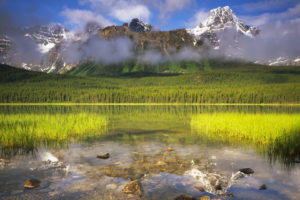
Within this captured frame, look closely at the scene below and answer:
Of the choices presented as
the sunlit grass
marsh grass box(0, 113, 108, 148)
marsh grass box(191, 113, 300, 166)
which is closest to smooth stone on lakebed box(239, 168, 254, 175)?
marsh grass box(191, 113, 300, 166)

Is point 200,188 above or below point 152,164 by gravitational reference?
above

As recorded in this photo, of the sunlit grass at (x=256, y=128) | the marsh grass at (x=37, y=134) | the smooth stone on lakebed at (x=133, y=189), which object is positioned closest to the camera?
the smooth stone on lakebed at (x=133, y=189)

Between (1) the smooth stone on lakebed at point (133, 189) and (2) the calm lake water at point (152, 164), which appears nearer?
(1) the smooth stone on lakebed at point (133, 189)

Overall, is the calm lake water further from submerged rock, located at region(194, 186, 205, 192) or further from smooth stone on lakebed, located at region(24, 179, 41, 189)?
smooth stone on lakebed, located at region(24, 179, 41, 189)

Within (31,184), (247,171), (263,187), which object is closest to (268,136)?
(247,171)

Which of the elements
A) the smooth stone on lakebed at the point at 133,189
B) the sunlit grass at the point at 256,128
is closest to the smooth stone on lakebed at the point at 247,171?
the smooth stone on lakebed at the point at 133,189

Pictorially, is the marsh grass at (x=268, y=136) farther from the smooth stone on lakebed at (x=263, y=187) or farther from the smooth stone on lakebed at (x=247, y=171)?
the smooth stone on lakebed at (x=263, y=187)

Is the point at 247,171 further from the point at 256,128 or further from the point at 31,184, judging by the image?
the point at 31,184

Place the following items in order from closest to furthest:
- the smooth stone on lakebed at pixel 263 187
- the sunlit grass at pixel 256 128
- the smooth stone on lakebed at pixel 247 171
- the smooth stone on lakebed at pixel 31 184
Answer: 1. the smooth stone on lakebed at pixel 31 184
2. the smooth stone on lakebed at pixel 263 187
3. the smooth stone on lakebed at pixel 247 171
4. the sunlit grass at pixel 256 128

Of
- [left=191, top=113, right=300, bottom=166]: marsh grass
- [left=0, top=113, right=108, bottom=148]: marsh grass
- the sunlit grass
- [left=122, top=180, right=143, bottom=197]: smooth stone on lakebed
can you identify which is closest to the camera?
[left=122, top=180, right=143, bottom=197]: smooth stone on lakebed

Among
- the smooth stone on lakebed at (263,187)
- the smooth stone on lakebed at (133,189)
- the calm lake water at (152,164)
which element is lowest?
the calm lake water at (152,164)

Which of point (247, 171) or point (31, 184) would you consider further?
point (247, 171)

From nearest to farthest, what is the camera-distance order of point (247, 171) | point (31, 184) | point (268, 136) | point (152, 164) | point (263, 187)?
point (31, 184)
point (263, 187)
point (247, 171)
point (152, 164)
point (268, 136)

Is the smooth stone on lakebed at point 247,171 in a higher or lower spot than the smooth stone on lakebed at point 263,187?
lower
